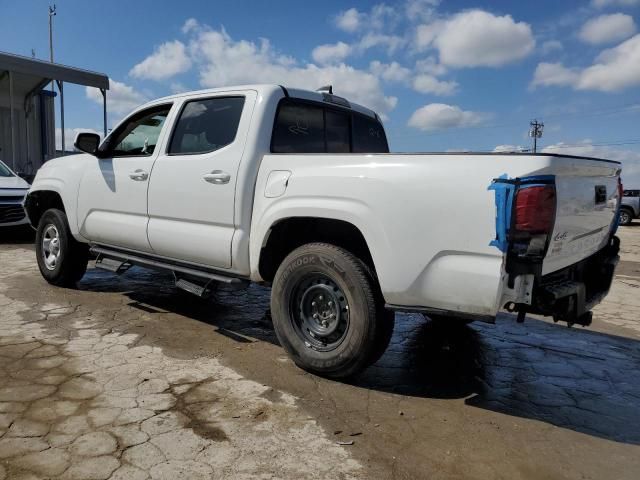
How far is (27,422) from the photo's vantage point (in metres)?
2.80

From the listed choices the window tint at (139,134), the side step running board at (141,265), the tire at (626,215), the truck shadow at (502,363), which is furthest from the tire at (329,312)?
the tire at (626,215)

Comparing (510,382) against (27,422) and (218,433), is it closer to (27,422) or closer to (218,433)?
(218,433)

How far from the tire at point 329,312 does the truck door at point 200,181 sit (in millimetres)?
652

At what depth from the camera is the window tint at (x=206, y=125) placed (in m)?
4.11

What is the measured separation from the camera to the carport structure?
50.3 feet

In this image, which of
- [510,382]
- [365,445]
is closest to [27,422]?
[365,445]

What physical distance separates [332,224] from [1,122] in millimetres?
20651

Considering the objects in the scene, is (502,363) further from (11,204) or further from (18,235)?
(18,235)

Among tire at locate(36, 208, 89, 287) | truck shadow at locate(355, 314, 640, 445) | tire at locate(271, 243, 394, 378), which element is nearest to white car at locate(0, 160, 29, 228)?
tire at locate(36, 208, 89, 287)

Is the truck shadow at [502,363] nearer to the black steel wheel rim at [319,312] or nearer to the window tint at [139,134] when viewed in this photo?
the black steel wheel rim at [319,312]

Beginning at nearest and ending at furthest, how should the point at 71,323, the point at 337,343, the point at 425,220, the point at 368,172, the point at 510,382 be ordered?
the point at 425,220 < the point at 368,172 < the point at 337,343 < the point at 510,382 < the point at 71,323

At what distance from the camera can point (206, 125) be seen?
4.33 meters

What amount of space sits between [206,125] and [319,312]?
74.4 inches

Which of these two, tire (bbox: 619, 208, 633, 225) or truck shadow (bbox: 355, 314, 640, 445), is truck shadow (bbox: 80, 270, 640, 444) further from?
tire (bbox: 619, 208, 633, 225)
